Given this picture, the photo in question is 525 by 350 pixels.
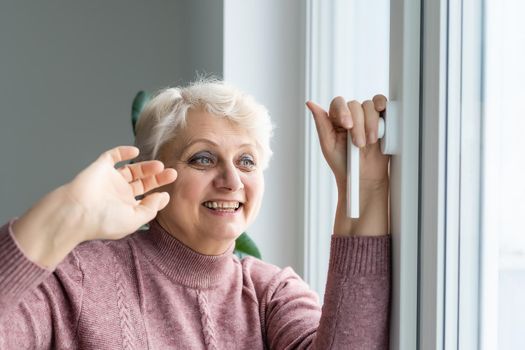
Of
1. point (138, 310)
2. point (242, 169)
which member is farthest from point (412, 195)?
point (138, 310)

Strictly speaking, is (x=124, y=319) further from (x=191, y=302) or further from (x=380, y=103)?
(x=380, y=103)

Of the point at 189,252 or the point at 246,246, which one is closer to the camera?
the point at 189,252

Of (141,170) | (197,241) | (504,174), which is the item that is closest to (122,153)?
(141,170)

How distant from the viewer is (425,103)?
1199mm

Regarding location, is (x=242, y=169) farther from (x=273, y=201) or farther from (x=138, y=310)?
(x=273, y=201)

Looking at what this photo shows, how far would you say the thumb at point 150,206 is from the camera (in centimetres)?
122

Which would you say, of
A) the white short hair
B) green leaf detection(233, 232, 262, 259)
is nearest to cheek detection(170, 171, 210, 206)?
the white short hair

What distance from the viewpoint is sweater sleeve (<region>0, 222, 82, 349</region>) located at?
41.8 inches

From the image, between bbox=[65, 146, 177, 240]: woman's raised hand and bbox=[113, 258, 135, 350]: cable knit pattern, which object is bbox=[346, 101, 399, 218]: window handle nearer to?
bbox=[65, 146, 177, 240]: woman's raised hand

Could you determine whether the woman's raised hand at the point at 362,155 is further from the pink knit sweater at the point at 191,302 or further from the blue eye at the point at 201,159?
the blue eye at the point at 201,159

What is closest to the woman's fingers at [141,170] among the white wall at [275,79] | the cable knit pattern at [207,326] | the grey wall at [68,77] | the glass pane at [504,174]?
the cable knit pattern at [207,326]

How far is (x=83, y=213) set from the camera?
1107 mm

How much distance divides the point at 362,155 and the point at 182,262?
532 millimetres

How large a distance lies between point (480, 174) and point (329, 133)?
320 mm
